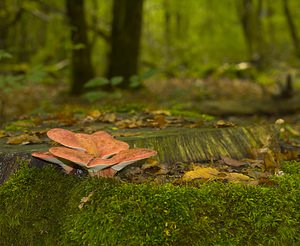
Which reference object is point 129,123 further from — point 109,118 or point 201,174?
point 201,174

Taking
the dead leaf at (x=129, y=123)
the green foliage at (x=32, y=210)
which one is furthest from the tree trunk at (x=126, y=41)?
the green foliage at (x=32, y=210)

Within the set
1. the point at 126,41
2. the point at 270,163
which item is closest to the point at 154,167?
the point at 270,163

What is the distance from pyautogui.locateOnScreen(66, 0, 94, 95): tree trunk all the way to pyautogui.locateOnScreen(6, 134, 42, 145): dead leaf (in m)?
7.15

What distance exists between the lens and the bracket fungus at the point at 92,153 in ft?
7.29

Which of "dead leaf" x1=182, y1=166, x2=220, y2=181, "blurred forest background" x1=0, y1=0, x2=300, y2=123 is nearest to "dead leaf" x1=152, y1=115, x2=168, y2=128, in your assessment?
"dead leaf" x1=182, y1=166, x2=220, y2=181

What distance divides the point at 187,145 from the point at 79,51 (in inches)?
322

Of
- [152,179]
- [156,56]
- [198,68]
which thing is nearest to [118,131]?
[152,179]

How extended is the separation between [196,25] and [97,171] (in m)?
27.2

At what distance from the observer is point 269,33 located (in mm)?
28469

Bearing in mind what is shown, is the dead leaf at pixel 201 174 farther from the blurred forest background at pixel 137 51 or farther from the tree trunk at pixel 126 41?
the tree trunk at pixel 126 41

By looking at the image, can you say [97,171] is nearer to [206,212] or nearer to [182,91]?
[206,212]

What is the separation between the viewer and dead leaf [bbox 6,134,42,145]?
3.03 metres

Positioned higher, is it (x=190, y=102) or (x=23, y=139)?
(x=23, y=139)

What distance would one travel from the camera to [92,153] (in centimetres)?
239
